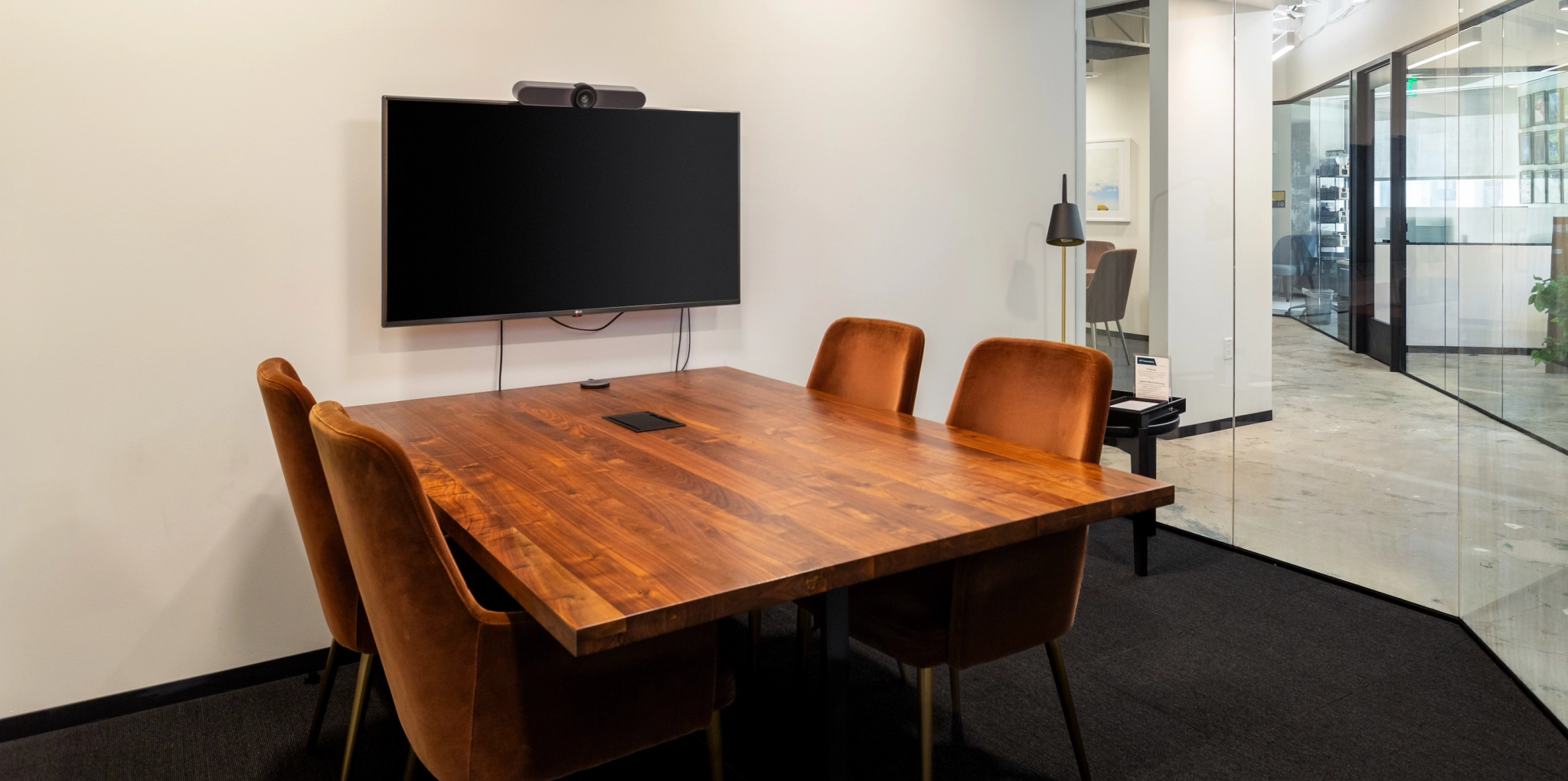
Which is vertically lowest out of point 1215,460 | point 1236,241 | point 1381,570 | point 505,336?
point 1381,570

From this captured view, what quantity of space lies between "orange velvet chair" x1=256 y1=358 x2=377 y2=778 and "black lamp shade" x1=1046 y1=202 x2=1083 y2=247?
3.10m

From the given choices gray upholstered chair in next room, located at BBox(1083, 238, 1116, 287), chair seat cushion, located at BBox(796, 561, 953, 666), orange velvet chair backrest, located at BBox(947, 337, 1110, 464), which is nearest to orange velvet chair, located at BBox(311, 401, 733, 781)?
chair seat cushion, located at BBox(796, 561, 953, 666)

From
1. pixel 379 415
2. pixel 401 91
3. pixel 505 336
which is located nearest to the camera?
pixel 379 415

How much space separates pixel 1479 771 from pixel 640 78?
10.1ft

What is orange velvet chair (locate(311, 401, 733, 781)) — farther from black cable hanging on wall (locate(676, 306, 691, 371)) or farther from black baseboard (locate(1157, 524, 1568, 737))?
black baseboard (locate(1157, 524, 1568, 737))

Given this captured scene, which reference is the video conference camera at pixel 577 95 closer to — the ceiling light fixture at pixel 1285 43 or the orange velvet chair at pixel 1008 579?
the orange velvet chair at pixel 1008 579

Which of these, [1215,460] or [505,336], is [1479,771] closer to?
[1215,460]

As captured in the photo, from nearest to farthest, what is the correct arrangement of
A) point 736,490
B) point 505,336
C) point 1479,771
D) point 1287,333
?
1. point 736,490
2. point 1479,771
3. point 505,336
4. point 1287,333

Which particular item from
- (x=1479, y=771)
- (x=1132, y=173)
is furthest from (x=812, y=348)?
A: (x=1479, y=771)

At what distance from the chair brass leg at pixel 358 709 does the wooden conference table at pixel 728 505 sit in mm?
476

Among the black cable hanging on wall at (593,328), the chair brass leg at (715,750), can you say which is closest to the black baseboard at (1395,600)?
the chair brass leg at (715,750)

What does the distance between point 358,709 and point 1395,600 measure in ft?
10.6

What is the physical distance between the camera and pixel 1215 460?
13.6 ft

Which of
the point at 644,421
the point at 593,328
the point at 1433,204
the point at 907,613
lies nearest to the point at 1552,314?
the point at 1433,204
